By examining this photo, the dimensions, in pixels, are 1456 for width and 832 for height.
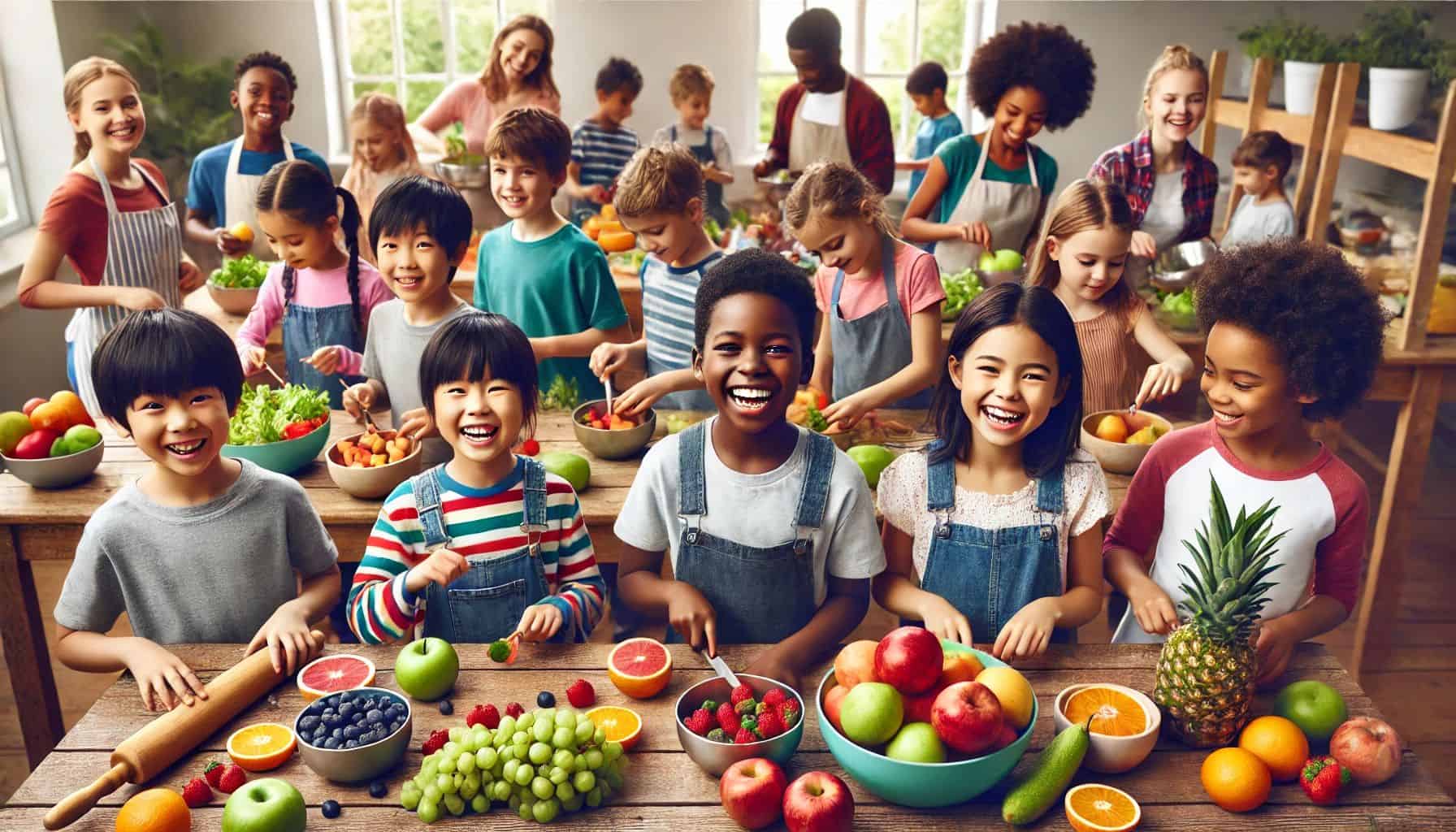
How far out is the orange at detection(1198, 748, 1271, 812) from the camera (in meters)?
1.58

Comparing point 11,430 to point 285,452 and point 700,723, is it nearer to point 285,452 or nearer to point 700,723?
point 285,452

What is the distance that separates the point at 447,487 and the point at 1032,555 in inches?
43.3

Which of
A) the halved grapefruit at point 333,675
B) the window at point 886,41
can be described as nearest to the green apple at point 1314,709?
the halved grapefruit at point 333,675

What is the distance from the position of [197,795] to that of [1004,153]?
133 inches

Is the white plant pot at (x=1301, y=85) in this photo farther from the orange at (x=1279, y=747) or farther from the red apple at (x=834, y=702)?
the red apple at (x=834, y=702)

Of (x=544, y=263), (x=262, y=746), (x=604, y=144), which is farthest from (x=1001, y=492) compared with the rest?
(x=604, y=144)

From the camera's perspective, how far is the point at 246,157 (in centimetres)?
433

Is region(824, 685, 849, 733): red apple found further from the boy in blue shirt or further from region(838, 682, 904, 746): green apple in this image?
the boy in blue shirt

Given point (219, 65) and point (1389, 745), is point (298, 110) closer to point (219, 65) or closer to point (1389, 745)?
point (219, 65)

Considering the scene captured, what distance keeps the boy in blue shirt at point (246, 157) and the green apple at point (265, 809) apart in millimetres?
2994

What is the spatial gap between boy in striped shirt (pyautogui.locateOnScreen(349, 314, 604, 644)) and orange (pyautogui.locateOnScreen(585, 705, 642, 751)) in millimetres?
218

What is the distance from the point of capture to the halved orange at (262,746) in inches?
64.7

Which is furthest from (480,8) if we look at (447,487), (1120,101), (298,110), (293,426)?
(447,487)

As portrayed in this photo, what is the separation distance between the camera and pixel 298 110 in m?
7.29
